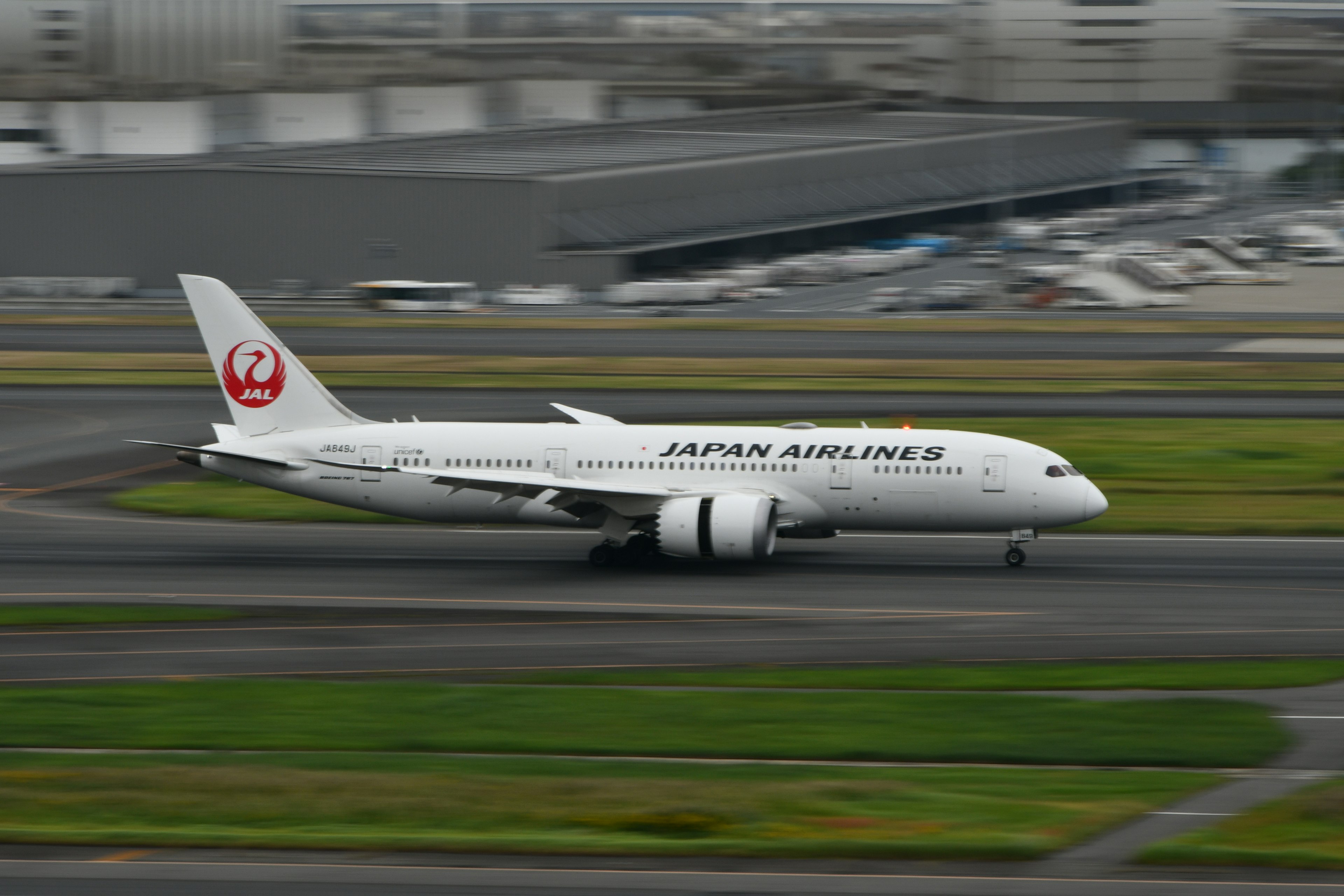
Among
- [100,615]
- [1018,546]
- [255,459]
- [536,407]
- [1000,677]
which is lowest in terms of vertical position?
[1000,677]

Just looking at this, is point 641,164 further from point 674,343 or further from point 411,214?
point 674,343

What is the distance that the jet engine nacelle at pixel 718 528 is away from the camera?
37.9m

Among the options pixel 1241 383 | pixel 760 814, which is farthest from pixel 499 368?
pixel 760 814

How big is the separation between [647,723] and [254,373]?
891 inches

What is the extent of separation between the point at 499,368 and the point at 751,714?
5363 cm

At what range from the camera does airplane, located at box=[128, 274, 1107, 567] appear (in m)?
39.0

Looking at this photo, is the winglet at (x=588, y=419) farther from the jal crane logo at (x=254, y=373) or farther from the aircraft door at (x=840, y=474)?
the jal crane logo at (x=254, y=373)

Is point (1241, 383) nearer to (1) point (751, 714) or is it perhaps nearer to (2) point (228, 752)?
(1) point (751, 714)

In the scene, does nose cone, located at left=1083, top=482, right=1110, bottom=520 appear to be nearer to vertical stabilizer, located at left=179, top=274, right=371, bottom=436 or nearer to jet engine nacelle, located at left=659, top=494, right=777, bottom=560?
jet engine nacelle, located at left=659, top=494, right=777, bottom=560

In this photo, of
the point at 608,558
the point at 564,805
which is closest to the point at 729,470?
the point at 608,558

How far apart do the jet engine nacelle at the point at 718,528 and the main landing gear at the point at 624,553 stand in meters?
1.44

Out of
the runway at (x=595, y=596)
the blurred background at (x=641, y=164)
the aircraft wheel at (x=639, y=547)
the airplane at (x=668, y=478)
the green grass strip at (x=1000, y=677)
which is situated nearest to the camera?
the green grass strip at (x=1000, y=677)

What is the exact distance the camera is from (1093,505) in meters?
39.5

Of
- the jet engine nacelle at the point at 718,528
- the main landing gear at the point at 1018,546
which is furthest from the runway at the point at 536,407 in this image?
the jet engine nacelle at the point at 718,528
